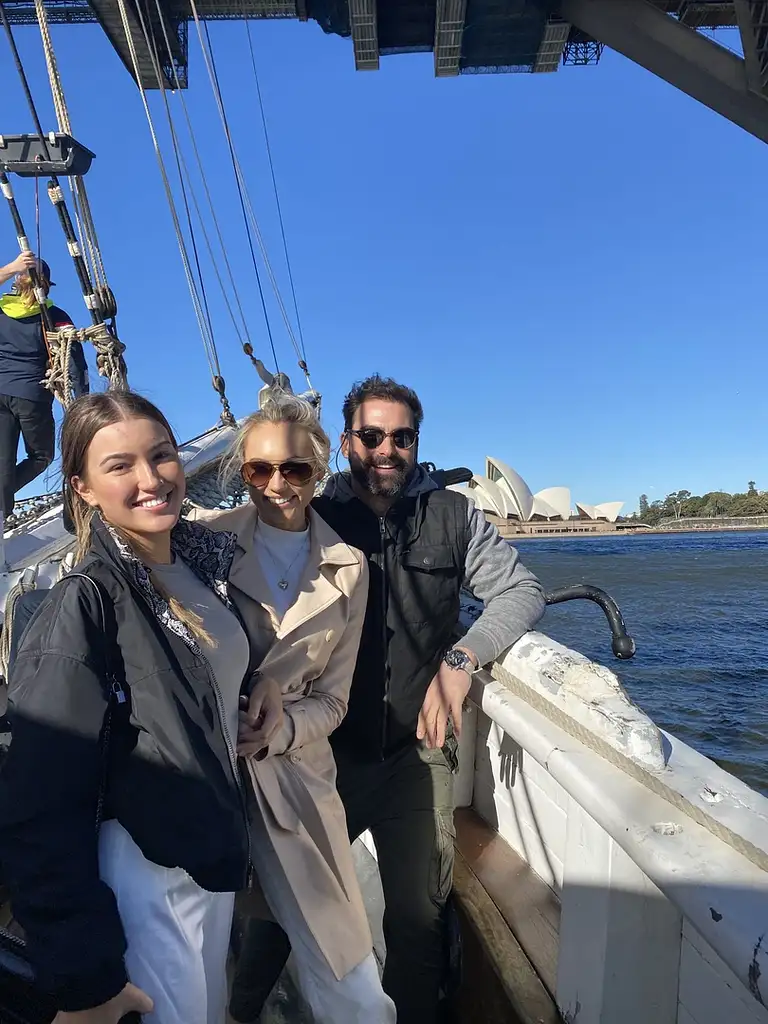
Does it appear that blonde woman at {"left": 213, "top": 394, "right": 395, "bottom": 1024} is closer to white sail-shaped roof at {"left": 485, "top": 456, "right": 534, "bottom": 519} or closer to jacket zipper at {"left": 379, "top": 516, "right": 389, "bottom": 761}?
jacket zipper at {"left": 379, "top": 516, "right": 389, "bottom": 761}

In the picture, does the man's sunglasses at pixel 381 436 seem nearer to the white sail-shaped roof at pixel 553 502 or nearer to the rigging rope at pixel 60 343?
the rigging rope at pixel 60 343

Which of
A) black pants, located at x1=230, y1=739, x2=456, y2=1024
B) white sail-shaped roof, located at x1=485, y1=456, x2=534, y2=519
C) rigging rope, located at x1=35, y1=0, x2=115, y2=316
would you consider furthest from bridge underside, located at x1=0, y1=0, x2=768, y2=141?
white sail-shaped roof, located at x1=485, y1=456, x2=534, y2=519

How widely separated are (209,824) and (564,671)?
107 cm

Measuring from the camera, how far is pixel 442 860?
184 cm

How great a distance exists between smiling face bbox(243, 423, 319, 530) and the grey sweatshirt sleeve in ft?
2.03

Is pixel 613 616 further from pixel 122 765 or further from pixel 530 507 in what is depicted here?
pixel 530 507

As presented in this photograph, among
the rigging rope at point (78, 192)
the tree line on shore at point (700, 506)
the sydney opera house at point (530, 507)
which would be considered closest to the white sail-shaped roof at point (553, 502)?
the sydney opera house at point (530, 507)

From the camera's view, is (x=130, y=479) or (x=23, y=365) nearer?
(x=130, y=479)

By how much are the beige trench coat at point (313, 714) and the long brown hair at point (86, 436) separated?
0.35 meters

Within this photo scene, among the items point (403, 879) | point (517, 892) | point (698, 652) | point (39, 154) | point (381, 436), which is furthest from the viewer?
point (698, 652)

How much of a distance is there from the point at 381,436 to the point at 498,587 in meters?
0.62

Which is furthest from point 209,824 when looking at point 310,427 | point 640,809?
point 310,427

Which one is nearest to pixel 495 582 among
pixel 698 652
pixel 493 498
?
pixel 698 652

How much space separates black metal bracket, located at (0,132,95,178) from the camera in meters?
3.72
